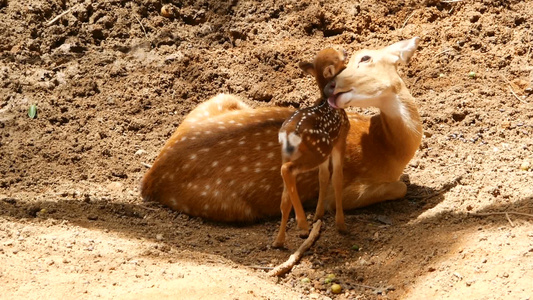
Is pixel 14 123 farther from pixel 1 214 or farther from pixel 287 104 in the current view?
pixel 287 104

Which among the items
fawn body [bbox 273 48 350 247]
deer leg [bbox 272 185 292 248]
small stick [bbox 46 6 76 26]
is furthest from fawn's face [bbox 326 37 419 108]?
small stick [bbox 46 6 76 26]

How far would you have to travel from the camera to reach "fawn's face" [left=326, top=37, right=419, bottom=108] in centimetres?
564

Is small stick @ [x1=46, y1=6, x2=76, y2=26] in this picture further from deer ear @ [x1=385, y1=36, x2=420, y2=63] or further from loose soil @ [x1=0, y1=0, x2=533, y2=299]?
deer ear @ [x1=385, y1=36, x2=420, y2=63]

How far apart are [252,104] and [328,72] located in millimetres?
2791

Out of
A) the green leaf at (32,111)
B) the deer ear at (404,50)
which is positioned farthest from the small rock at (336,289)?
the green leaf at (32,111)

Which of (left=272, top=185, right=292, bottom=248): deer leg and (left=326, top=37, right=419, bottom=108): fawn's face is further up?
(left=326, top=37, right=419, bottom=108): fawn's face

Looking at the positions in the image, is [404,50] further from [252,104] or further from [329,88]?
→ [252,104]

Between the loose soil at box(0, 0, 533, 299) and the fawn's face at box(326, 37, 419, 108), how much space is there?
41.6 inches

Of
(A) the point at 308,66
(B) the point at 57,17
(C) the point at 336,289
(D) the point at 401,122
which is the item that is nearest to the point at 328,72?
(A) the point at 308,66

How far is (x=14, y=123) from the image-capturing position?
780 cm

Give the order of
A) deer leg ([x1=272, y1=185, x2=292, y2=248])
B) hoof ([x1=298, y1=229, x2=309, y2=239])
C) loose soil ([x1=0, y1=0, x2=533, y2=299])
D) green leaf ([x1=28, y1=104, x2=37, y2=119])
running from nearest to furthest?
loose soil ([x1=0, y1=0, x2=533, y2=299]) → deer leg ([x1=272, y1=185, x2=292, y2=248]) → hoof ([x1=298, y1=229, x2=309, y2=239]) → green leaf ([x1=28, y1=104, x2=37, y2=119])

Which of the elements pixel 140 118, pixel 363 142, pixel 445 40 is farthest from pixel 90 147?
pixel 445 40

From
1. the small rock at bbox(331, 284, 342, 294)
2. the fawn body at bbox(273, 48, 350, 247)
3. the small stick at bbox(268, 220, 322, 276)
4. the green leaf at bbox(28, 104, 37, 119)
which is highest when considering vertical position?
the fawn body at bbox(273, 48, 350, 247)

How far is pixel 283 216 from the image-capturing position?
549cm
